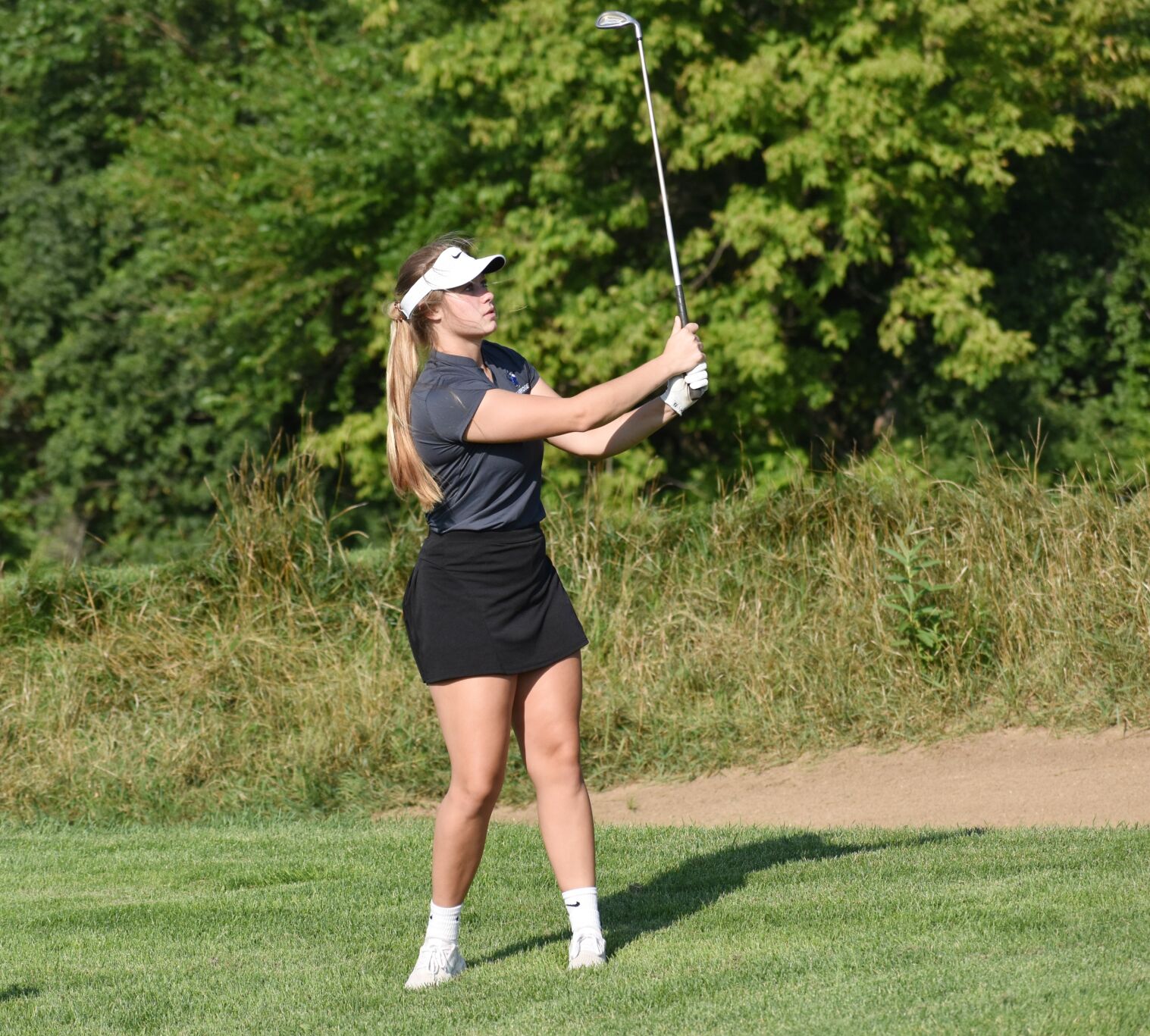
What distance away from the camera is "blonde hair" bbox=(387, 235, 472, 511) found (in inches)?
165

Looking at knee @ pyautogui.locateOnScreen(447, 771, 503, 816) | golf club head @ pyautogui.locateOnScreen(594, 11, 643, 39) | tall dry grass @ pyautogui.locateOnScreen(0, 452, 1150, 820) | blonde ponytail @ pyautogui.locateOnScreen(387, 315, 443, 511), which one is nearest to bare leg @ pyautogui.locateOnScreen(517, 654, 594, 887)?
knee @ pyautogui.locateOnScreen(447, 771, 503, 816)

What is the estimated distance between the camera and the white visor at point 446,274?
167 inches

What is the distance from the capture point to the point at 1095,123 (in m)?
17.0

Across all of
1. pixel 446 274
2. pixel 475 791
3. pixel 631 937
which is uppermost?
pixel 446 274

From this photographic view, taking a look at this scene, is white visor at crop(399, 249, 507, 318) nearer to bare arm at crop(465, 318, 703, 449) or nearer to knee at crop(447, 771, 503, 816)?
bare arm at crop(465, 318, 703, 449)

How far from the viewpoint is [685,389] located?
426cm

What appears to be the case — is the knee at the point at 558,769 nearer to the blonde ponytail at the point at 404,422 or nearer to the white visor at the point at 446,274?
the blonde ponytail at the point at 404,422

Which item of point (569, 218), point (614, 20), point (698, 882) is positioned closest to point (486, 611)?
point (698, 882)

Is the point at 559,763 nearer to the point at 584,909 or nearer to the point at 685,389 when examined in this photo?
the point at 584,909

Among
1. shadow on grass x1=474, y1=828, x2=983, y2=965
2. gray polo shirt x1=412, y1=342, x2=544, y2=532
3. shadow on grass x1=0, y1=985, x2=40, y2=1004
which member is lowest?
shadow on grass x1=474, y1=828, x2=983, y2=965

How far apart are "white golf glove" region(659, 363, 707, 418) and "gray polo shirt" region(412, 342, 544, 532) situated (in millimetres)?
384

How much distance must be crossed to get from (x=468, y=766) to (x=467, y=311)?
1.23 meters

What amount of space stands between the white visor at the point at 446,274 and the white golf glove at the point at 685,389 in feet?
1.90

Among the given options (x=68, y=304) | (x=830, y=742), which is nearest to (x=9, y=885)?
(x=830, y=742)
